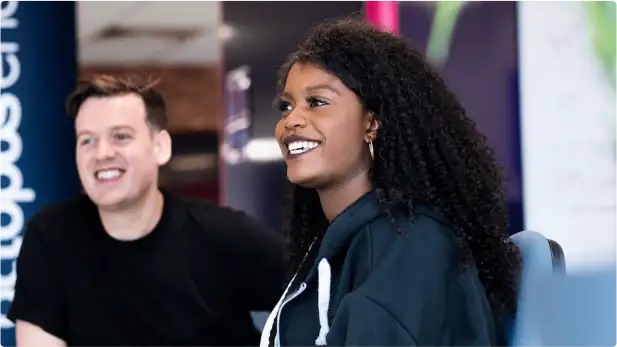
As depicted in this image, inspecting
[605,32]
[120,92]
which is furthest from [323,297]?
[605,32]

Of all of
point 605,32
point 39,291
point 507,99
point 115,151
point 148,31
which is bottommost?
point 39,291

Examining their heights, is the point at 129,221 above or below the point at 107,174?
below

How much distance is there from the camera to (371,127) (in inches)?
60.4

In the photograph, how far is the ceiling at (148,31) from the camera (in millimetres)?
5684

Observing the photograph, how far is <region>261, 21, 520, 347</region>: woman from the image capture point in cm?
140

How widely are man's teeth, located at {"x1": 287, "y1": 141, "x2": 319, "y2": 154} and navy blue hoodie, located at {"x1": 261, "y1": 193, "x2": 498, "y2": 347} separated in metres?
0.13

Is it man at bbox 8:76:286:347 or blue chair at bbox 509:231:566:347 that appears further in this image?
man at bbox 8:76:286:347

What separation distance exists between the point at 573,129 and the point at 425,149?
1.43m

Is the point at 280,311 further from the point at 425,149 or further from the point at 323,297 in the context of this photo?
the point at 425,149

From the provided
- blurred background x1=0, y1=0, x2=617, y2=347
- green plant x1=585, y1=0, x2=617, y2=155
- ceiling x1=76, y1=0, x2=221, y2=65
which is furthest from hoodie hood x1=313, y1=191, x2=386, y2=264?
ceiling x1=76, y1=0, x2=221, y2=65

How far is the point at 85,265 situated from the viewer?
2295 mm

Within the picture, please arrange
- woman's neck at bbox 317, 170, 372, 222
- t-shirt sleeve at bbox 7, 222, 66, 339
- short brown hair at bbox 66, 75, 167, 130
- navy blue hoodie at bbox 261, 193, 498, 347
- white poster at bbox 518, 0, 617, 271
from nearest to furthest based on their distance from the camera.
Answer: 1. navy blue hoodie at bbox 261, 193, 498, 347
2. woman's neck at bbox 317, 170, 372, 222
3. t-shirt sleeve at bbox 7, 222, 66, 339
4. short brown hair at bbox 66, 75, 167, 130
5. white poster at bbox 518, 0, 617, 271

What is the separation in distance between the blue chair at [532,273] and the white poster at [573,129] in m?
1.28

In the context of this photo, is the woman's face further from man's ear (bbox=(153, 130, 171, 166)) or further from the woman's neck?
man's ear (bbox=(153, 130, 171, 166))
